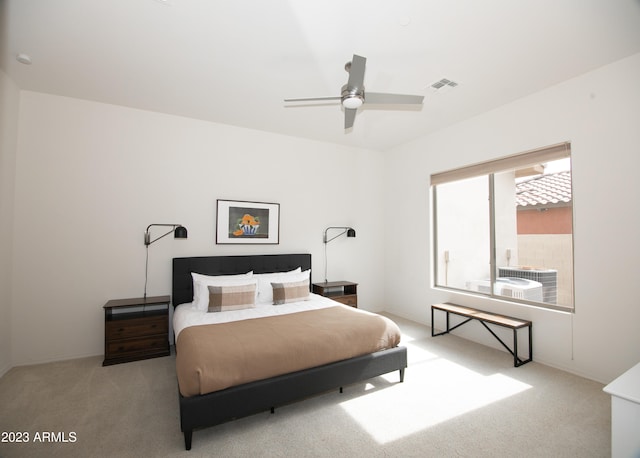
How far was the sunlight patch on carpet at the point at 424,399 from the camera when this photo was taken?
90.2 inches

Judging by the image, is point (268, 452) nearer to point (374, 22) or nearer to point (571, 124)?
point (374, 22)

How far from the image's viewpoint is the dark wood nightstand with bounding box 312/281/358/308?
15.2 feet

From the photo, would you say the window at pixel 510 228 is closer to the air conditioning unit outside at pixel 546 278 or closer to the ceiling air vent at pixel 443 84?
the air conditioning unit outside at pixel 546 278

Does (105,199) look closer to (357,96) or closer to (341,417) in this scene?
(357,96)

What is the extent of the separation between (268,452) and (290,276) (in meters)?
2.32

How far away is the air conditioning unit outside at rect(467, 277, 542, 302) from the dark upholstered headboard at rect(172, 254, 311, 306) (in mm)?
2558

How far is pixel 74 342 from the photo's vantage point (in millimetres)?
3486

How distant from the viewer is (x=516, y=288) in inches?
149

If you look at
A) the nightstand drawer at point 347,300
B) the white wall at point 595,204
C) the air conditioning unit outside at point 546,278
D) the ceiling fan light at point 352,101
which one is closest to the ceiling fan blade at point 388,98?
the ceiling fan light at point 352,101

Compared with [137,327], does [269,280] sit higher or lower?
higher

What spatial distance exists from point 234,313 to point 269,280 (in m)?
0.79

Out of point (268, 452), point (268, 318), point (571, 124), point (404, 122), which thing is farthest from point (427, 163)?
point (268, 452)

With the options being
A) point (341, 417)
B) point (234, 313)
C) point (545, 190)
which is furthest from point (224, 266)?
point (545, 190)

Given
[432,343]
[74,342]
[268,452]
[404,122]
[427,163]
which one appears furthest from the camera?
[427,163]
